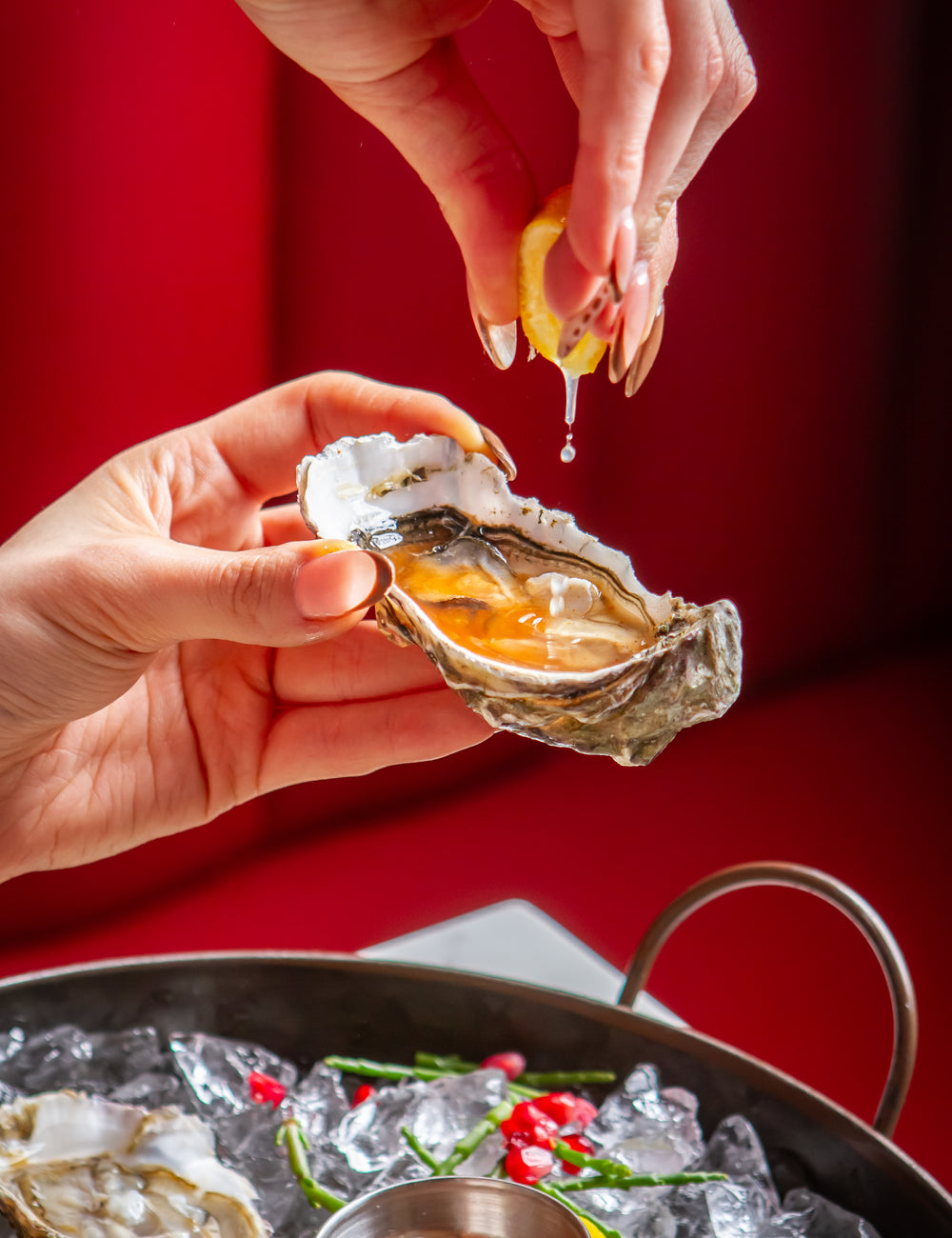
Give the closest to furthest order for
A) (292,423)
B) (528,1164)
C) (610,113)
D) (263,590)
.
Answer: (610,113)
(263,590)
(528,1164)
(292,423)

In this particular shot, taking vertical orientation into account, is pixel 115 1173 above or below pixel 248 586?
below

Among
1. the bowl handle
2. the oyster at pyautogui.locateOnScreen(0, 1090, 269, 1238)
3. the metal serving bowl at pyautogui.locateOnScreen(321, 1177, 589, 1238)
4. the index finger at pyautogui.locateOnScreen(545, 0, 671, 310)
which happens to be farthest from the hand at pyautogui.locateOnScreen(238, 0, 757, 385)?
the oyster at pyautogui.locateOnScreen(0, 1090, 269, 1238)

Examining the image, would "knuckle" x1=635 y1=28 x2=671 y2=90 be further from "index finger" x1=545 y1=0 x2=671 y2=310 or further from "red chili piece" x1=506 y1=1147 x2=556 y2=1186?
"red chili piece" x1=506 y1=1147 x2=556 y2=1186

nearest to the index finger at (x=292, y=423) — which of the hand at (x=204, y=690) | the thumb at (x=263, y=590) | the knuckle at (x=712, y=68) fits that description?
the hand at (x=204, y=690)

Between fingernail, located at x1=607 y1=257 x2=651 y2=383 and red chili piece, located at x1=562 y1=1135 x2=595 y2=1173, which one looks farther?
red chili piece, located at x1=562 y1=1135 x2=595 y2=1173

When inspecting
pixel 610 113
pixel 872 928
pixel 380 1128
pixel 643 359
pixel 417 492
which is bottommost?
pixel 380 1128

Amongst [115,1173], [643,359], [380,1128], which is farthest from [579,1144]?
[643,359]

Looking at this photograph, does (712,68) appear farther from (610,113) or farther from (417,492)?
(417,492)
